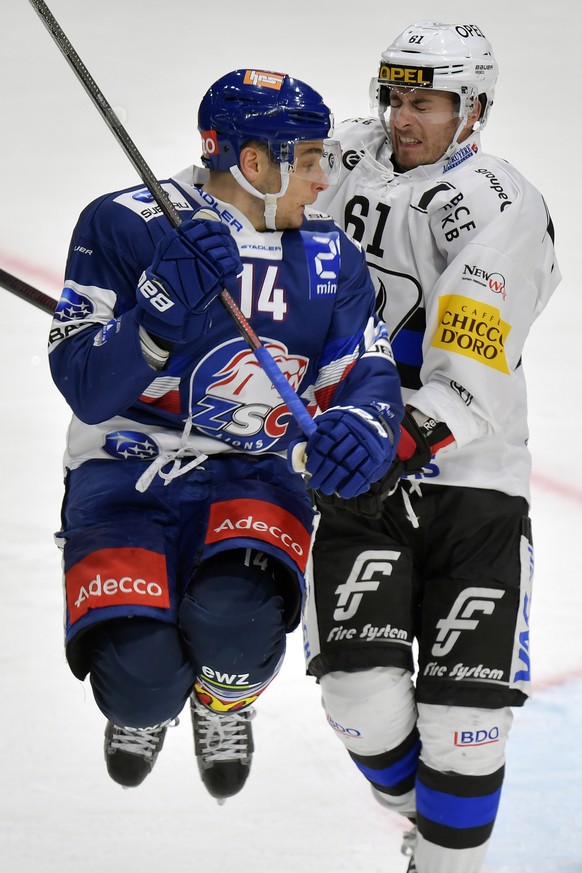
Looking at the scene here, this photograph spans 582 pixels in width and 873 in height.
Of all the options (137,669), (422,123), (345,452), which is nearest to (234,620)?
(137,669)

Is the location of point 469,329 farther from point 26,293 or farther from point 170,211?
point 26,293

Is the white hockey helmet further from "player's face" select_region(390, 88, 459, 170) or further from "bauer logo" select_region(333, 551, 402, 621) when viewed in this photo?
"bauer logo" select_region(333, 551, 402, 621)

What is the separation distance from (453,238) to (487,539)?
2.02 feet

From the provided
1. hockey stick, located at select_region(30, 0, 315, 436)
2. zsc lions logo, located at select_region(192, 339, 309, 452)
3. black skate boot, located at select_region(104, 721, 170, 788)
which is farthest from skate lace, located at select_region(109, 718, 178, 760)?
hockey stick, located at select_region(30, 0, 315, 436)

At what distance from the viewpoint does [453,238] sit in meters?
2.74

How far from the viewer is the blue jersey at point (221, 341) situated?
236 cm

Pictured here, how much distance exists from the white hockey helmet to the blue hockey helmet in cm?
45

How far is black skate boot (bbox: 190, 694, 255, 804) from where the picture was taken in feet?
→ 9.06

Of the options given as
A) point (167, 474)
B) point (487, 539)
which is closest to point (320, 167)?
point (167, 474)

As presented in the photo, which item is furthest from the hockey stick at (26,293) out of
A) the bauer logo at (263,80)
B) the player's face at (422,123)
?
the player's face at (422,123)

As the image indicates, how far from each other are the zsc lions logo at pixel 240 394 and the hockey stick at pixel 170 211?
107mm

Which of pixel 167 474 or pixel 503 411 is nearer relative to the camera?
pixel 167 474

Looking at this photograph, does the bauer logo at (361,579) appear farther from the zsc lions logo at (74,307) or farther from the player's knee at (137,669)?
the zsc lions logo at (74,307)

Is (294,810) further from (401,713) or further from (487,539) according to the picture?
(487,539)
